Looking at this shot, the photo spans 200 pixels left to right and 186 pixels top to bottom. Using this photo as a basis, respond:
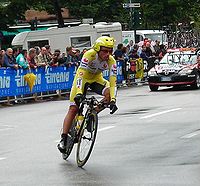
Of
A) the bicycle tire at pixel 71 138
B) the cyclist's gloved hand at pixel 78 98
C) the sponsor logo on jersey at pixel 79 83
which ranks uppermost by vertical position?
the sponsor logo on jersey at pixel 79 83

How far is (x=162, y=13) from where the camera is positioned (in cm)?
5303

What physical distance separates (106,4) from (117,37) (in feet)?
34.6

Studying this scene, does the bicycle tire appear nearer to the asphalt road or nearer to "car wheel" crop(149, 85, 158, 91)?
the asphalt road

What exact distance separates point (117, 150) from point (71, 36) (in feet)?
90.6

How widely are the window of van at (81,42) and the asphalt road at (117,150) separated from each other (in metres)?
19.1

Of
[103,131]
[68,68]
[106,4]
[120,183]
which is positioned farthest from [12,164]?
[106,4]

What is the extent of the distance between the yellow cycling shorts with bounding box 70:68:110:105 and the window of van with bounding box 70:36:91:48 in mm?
27867

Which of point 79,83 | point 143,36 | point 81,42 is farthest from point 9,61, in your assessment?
point 143,36

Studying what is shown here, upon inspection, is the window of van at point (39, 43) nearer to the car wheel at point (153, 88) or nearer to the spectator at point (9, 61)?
the car wheel at point (153, 88)

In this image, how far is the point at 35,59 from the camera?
82.7ft

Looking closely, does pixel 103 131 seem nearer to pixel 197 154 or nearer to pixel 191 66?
pixel 197 154

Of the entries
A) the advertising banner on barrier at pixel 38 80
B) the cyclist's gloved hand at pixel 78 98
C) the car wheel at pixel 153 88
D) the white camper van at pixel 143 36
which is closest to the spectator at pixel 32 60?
the advertising banner on barrier at pixel 38 80

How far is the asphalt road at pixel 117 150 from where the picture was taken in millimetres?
9266

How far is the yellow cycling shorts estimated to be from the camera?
34.7 feet
